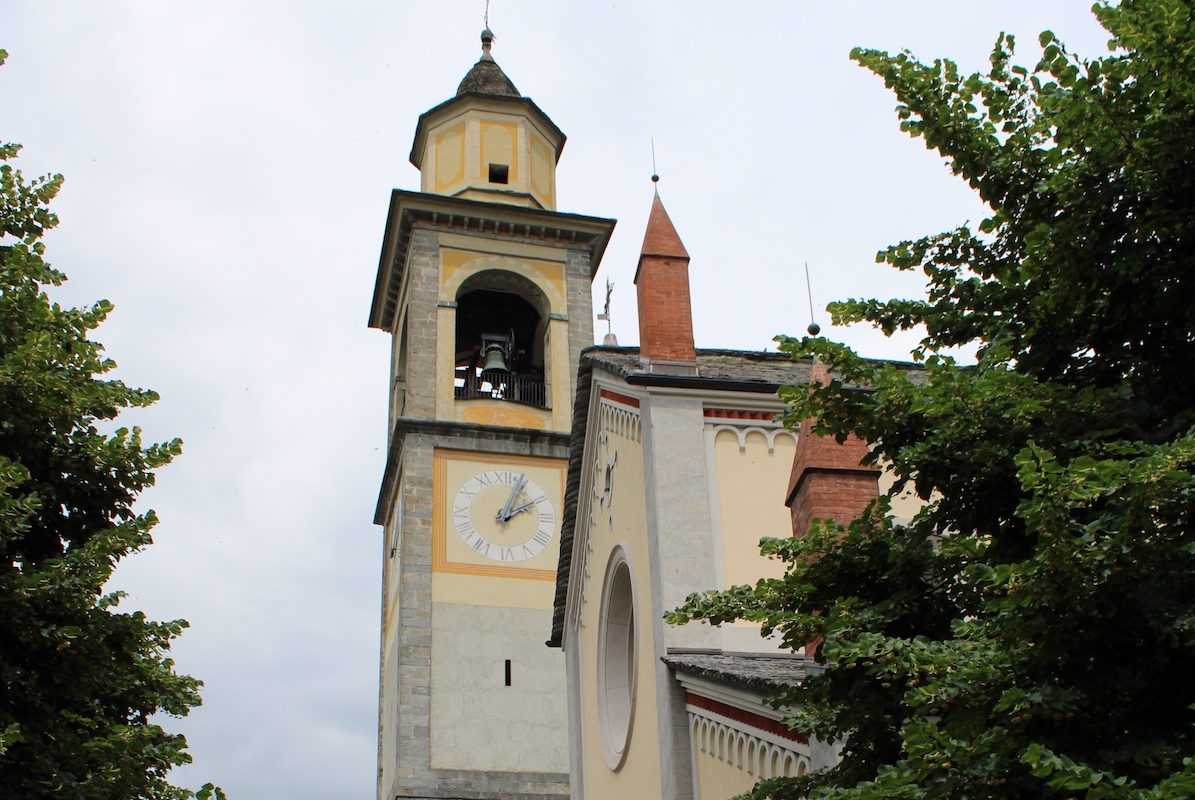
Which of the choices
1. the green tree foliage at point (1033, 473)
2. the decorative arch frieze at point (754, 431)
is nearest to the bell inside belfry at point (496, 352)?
the decorative arch frieze at point (754, 431)

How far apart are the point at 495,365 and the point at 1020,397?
21.5 metres

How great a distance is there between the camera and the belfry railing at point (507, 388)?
27672 millimetres

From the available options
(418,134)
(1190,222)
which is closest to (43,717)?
(1190,222)

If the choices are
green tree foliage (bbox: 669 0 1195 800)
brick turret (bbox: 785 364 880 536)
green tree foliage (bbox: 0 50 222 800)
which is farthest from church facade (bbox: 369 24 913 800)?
green tree foliage (bbox: 0 50 222 800)

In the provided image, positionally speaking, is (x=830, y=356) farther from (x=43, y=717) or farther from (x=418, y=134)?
(x=418, y=134)

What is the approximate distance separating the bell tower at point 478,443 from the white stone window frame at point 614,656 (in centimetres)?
790

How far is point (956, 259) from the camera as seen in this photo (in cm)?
744

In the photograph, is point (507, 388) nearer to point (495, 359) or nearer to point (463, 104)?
point (495, 359)

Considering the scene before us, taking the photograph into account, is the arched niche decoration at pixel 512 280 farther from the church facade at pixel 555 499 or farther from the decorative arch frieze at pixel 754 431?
the decorative arch frieze at pixel 754 431

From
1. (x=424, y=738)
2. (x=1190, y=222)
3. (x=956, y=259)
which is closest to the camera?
(x=1190, y=222)

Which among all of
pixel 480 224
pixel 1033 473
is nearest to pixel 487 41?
pixel 480 224

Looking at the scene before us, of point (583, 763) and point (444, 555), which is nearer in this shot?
point (583, 763)

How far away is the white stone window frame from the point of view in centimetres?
1552

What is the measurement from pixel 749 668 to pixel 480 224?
62.4ft
